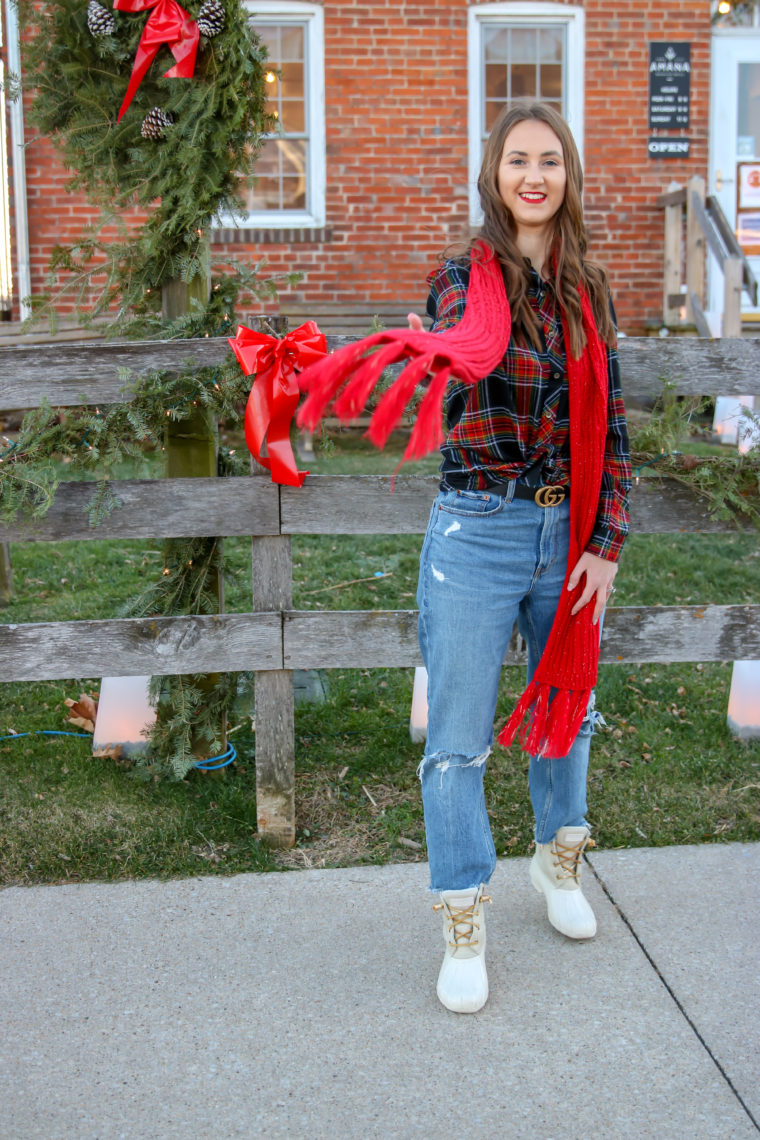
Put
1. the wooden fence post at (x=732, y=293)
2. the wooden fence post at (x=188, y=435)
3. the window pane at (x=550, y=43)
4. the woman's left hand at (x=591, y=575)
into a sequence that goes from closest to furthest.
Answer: the woman's left hand at (x=591, y=575), the wooden fence post at (x=188, y=435), the wooden fence post at (x=732, y=293), the window pane at (x=550, y=43)

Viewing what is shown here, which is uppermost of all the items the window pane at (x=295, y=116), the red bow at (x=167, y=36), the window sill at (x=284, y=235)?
the window pane at (x=295, y=116)

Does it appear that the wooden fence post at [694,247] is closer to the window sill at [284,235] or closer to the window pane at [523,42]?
the window pane at [523,42]

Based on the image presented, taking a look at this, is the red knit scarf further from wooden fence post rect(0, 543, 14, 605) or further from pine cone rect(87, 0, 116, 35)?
wooden fence post rect(0, 543, 14, 605)

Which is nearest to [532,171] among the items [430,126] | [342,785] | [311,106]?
[342,785]

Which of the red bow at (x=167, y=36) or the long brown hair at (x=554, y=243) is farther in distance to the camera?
the red bow at (x=167, y=36)

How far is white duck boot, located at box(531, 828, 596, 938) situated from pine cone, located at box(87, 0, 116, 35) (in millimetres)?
2557

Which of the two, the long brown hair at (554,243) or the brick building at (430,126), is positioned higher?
the brick building at (430,126)

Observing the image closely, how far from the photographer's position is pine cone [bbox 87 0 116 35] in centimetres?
309

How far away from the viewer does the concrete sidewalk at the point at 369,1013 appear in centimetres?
211

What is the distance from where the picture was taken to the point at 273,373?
2.82 meters

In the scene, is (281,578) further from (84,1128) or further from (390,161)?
(390,161)

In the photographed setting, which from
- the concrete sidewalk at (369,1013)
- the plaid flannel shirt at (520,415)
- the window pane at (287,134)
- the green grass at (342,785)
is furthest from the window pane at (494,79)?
the concrete sidewalk at (369,1013)

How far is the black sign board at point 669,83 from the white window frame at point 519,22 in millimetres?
609

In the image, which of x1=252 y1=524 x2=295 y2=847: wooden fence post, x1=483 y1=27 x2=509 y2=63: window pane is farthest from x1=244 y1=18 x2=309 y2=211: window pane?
x1=252 y1=524 x2=295 y2=847: wooden fence post
